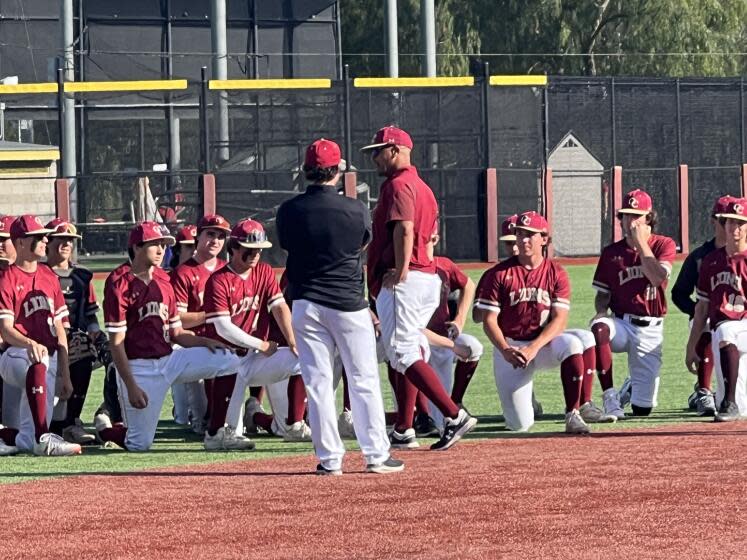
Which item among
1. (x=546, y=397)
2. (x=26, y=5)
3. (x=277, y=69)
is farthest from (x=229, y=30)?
(x=546, y=397)

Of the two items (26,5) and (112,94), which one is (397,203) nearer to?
(112,94)

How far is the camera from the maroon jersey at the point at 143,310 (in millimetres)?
9773

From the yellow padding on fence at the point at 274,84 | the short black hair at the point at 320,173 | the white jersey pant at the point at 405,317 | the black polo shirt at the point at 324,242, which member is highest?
the yellow padding on fence at the point at 274,84

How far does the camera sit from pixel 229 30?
43562mm

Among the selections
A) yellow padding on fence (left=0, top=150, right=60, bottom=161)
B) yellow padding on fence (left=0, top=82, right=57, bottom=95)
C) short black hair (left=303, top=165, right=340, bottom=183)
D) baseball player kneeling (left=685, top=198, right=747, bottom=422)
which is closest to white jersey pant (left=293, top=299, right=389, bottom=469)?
short black hair (left=303, top=165, right=340, bottom=183)

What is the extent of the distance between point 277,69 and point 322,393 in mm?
35090

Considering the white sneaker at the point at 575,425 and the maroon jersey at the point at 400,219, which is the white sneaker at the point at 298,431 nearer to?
the maroon jersey at the point at 400,219

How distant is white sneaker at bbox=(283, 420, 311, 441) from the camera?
396 inches

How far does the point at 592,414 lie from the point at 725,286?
1217 mm

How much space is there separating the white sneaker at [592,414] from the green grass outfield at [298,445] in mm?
53

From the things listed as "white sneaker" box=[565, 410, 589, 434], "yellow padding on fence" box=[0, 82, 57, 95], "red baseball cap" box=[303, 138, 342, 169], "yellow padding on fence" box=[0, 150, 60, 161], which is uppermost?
"yellow padding on fence" box=[0, 82, 57, 95]

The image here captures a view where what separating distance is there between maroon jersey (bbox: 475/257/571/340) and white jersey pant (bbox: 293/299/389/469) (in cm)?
204

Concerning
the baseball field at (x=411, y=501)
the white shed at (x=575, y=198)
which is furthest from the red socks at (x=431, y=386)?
the white shed at (x=575, y=198)

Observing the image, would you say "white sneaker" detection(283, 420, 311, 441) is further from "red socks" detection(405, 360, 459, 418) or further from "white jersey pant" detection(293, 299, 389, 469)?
"white jersey pant" detection(293, 299, 389, 469)
